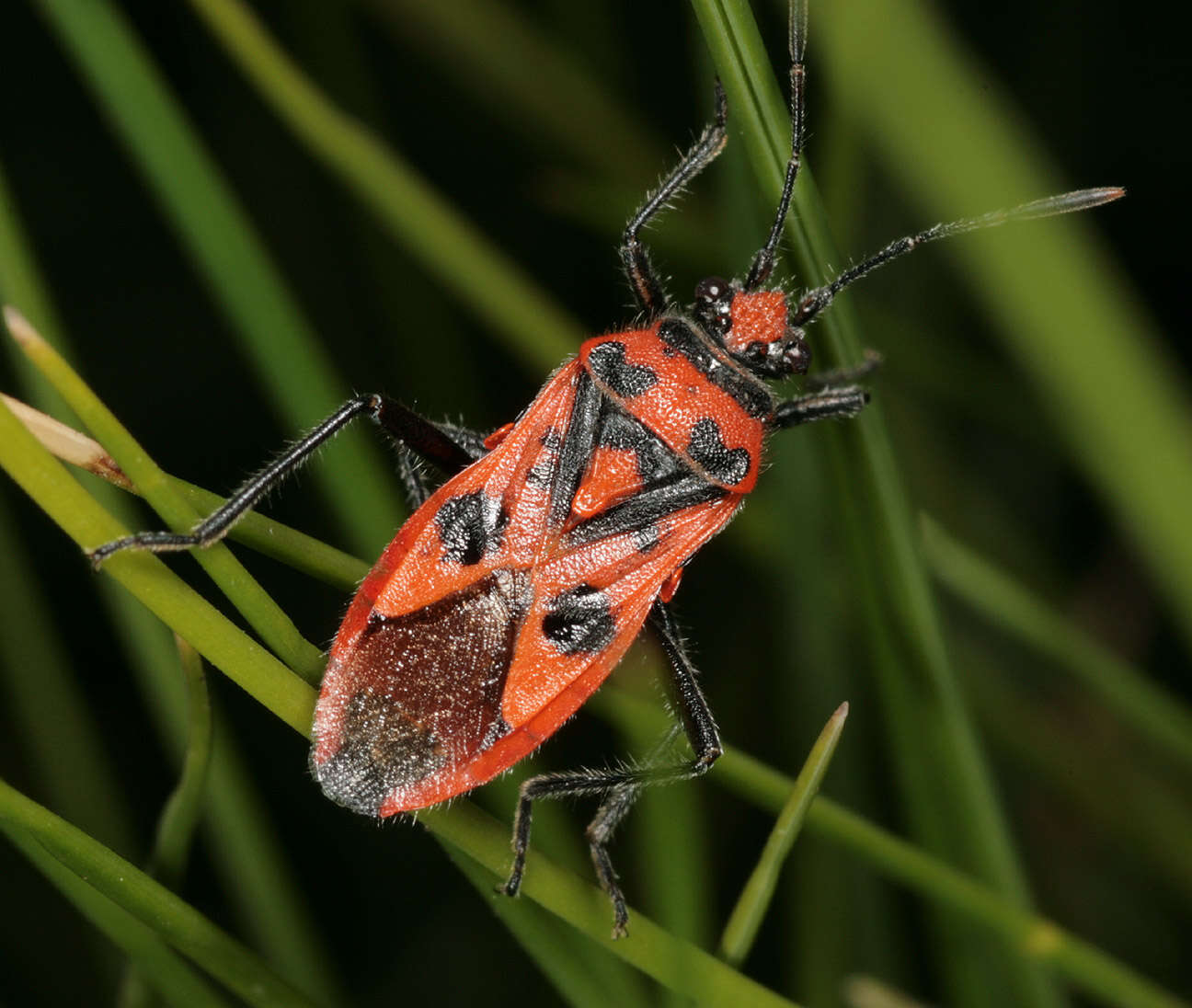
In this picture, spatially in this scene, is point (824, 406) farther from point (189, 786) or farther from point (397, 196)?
point (189, 786)

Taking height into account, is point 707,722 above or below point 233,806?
below

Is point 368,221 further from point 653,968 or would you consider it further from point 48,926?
point 653,968

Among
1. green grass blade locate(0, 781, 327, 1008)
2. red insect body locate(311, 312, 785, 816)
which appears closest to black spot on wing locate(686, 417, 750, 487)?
red insect body locate(311, 312, 785, 816)

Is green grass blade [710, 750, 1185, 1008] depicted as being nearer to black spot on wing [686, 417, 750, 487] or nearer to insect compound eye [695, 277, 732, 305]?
black spot on wing [686, 417, 750, 487]

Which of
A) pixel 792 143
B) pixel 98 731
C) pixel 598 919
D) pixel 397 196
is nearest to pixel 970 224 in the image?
pixel 792 143

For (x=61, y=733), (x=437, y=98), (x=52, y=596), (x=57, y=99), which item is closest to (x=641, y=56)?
(x=437, y=98)
